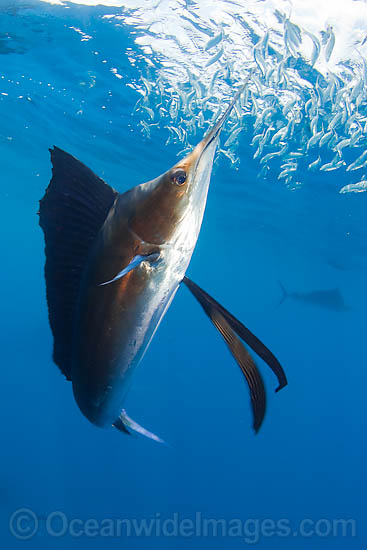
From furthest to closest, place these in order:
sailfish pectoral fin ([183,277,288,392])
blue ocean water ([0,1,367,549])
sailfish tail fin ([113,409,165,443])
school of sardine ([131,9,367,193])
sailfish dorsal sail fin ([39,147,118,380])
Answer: blue ocean water ([0,1,367,549]), school of sardine ([131,9,367,193]), sailfish tail fin ([113,409,165,443]), sailfish dorsal sail fin ([39,147,118,380]), sailfish pectoral fin ([183,277,288,392])

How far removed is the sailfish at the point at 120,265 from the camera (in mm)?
1229

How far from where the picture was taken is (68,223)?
1.41 m

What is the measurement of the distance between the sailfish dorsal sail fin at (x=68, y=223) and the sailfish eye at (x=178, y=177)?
0.29 m

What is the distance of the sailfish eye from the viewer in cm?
123

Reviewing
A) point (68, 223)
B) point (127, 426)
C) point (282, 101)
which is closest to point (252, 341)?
point (68, 223)

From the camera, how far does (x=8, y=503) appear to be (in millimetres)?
13250

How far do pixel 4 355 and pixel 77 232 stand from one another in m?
23.9

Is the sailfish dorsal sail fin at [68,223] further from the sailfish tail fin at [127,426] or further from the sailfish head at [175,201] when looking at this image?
the sailfish tail fin at [127,426]

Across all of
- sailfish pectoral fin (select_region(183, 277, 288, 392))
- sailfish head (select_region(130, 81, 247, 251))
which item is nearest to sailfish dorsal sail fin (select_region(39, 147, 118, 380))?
sailfish head (select_region(130, 81, 247, 251))

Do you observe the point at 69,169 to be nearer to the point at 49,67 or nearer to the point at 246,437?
the point at 49,67

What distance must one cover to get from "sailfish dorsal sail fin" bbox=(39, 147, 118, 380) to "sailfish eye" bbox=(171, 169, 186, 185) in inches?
11.2

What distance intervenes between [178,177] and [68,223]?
0.47 meters

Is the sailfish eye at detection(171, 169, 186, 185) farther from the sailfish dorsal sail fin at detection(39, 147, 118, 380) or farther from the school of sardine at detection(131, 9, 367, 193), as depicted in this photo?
the school of sardine at detection(131, 9, 367, 193)

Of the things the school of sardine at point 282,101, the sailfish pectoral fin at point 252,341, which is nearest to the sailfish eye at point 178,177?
the sailfish pectoral fin at point 252,341
